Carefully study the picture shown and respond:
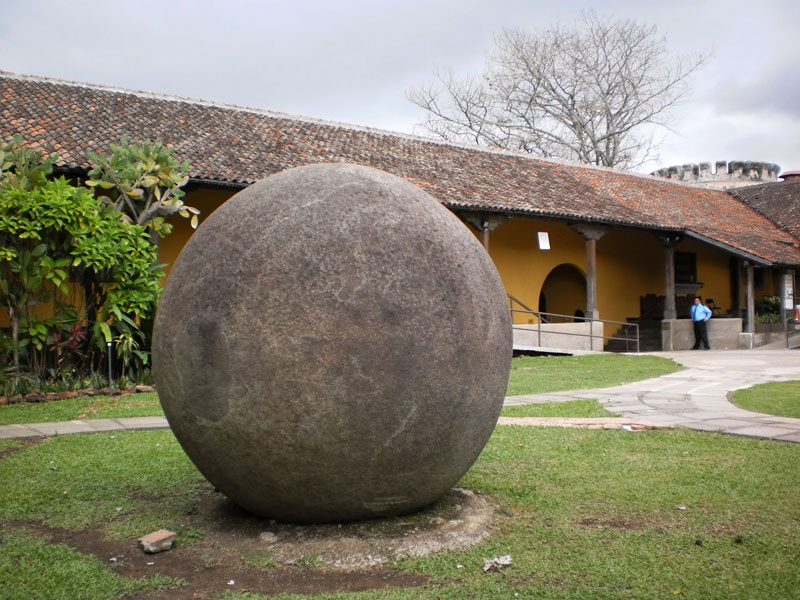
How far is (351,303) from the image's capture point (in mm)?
3516

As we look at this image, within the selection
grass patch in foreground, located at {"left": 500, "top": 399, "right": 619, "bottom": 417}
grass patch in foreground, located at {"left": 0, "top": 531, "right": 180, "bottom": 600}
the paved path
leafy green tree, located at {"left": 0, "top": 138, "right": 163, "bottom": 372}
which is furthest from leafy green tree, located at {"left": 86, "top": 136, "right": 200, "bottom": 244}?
grass patch in foreground, located at {"left": 0, "top": 531, "right": 180, "bottom": 600}

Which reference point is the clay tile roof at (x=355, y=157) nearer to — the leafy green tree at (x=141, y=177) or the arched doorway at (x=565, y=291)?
the leafy green tree at (x=141, y=177)

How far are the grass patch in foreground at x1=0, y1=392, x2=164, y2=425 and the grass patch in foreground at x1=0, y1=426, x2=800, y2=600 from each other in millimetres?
1629

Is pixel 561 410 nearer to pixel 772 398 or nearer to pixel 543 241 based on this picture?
pixel 772 398

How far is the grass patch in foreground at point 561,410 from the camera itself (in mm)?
8023

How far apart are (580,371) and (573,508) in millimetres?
9274

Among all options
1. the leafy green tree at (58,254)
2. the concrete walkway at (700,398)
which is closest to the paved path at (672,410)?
the concrete walkway at (700,398)

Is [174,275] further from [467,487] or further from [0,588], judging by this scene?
[467,487]

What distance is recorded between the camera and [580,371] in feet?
43.8

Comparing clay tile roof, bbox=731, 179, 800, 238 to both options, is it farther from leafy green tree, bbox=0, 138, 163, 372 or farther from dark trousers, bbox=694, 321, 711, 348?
leafy green tree, bbox=0, 138, 163, 372

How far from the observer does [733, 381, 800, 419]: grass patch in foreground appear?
26.6ft

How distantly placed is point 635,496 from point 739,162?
3688 cm

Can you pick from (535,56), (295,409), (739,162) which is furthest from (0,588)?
(739,162)

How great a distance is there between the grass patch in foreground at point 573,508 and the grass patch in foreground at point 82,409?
163cm
